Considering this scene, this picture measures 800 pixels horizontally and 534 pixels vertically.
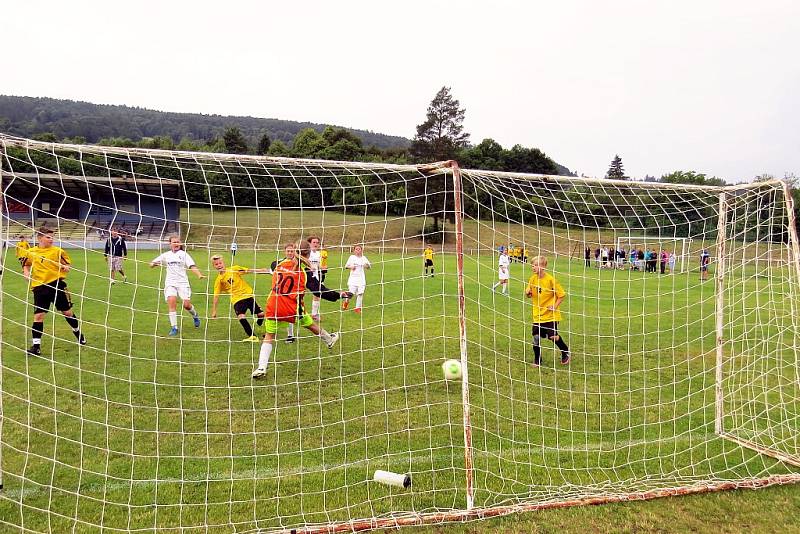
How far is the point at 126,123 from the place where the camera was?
10731 cm

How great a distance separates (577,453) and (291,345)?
531cm

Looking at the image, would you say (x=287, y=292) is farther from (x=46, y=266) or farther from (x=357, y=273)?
(x=357, y=273)

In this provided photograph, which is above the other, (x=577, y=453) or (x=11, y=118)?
(x=11, y=118)

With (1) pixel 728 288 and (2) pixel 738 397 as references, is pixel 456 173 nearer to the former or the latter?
(1) pixel 728 288

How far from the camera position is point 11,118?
101 meters

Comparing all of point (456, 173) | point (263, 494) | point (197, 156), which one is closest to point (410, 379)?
point (263, 494)

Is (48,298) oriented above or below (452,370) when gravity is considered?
above

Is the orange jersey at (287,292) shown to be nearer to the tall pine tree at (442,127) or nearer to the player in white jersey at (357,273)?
the player in white jersey at (357,273)

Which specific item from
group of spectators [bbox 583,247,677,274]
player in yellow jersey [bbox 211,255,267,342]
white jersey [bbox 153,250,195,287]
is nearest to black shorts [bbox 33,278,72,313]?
white jersey [bbox 153,250,195,287]

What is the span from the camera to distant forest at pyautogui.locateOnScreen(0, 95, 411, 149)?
95.4 meters

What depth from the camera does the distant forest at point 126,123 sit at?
95.4 metres

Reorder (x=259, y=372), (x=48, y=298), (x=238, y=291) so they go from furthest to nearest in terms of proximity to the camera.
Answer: (x=238, y=291)
(x=48, y=298)
(x=259, y=372)

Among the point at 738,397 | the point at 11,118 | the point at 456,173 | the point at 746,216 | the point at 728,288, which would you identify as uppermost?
the point at 11,118

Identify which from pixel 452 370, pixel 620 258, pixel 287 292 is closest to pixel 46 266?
pixel 287 292
